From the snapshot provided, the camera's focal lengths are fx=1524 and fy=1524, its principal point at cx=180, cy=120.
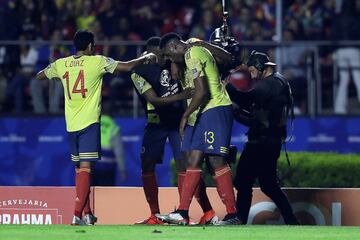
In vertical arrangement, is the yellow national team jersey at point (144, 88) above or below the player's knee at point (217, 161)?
above

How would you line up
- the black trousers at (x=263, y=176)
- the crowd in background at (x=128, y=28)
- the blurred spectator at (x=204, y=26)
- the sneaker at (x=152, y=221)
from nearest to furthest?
the sneaker at (x=152, y=221) → the black trousers at (x=263, y=176) → the crowd in background at (x=128, y=28) → the blurred spectator at (x=204, y=26)

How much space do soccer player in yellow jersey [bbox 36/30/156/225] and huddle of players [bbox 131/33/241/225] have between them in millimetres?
525

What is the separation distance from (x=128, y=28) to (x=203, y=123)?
1065 cm

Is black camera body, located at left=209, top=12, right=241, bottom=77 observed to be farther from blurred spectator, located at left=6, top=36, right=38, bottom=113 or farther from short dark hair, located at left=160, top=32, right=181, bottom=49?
blurred spectator, located at left=6, top=36, right=38, bottom=113

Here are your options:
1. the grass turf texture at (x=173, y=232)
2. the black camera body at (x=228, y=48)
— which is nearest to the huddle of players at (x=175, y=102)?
the black camera body at (x=228, y=48)

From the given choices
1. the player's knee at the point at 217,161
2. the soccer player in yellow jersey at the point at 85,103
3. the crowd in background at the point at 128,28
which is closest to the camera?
the player's knee at the point at 217,161

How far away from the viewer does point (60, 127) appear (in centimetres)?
2556

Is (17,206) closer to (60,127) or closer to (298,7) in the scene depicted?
(60,127)

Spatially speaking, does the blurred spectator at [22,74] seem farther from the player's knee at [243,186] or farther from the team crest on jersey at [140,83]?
the player's knee at [243,186]

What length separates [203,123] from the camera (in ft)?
54.8

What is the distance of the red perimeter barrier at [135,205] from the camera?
18.5 m

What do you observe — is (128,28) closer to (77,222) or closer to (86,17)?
(86,17)

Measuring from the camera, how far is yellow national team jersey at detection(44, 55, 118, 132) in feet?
55.5

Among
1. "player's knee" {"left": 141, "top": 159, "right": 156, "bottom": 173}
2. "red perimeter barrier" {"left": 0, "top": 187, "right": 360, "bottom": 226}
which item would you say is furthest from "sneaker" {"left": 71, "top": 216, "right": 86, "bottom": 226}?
"red perimeter barrier" {"left": 0, "top": 187, "right": 360, "bottom": 226}
